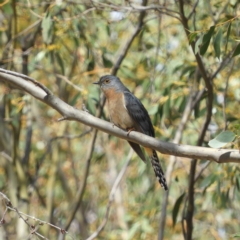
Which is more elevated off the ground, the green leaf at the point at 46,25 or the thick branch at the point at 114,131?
the green leaf at the point at 46,25

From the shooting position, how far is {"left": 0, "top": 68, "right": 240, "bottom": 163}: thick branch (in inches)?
134

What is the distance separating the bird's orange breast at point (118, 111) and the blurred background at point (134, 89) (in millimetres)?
182

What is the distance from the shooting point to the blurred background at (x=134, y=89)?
218 inches

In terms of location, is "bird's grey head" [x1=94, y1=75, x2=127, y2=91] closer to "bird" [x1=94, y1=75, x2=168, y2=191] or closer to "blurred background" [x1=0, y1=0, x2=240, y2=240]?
"bird" [x1=94, y1=75, x2=168, y2=191]

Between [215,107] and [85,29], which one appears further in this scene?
[85,29]

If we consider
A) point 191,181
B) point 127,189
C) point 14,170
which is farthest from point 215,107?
point 127,189

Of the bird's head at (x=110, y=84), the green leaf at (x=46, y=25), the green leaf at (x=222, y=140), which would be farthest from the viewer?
the bird's head at (x=110, y=84)

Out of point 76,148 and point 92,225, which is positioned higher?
point 76,148

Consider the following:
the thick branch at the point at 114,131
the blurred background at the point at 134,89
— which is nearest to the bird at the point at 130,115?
the blurred background at the point at 134,89

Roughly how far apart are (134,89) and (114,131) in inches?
155

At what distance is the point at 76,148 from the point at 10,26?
3624 millimetres

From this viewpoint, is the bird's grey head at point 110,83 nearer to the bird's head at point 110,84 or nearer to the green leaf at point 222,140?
the bird's head at point 110,84

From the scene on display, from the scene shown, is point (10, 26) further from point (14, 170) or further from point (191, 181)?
point (191, 181)

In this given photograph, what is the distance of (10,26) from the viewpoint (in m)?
6.96
